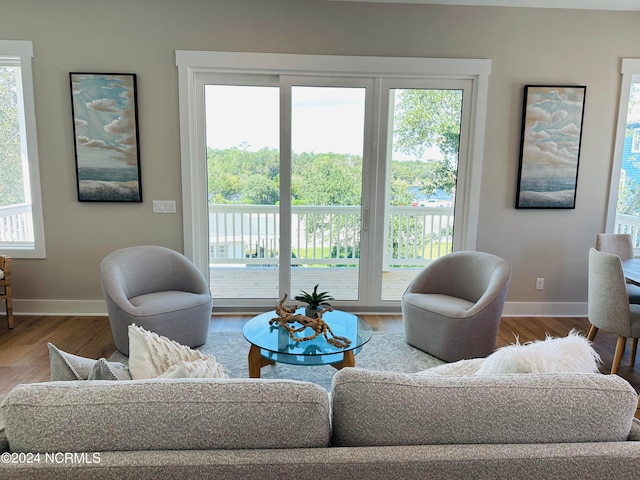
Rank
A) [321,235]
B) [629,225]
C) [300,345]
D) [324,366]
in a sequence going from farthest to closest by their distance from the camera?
[629,225] < [321,235] < [324,366] < [300,345]

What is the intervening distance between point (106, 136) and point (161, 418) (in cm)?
345

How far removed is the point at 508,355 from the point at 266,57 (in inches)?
130

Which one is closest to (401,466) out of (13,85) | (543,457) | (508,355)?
(543,457)

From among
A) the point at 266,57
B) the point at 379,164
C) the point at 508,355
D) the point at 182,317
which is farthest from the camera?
the point at 379,164

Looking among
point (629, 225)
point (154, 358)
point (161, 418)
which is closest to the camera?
point (161, 418)

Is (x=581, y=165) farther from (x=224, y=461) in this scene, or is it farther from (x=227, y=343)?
(x=224, y=461)

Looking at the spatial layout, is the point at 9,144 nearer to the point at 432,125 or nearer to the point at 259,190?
the point at 259,190

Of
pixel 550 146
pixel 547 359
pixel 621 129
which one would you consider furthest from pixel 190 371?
pixel 621 129

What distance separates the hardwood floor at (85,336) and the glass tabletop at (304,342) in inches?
43.9

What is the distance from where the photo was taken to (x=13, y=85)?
12.5 ft

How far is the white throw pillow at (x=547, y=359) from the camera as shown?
129 cm

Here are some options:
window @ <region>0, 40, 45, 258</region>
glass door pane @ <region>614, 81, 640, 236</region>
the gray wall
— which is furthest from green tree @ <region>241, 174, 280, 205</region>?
glass door pane @ <region>614, 81, 640, 236</region>

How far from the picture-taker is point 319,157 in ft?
13.1

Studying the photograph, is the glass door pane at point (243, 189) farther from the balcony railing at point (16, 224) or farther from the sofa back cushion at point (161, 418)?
the sofa back cushion at point (161, 418)
